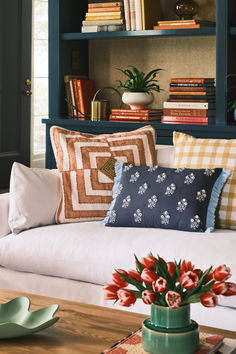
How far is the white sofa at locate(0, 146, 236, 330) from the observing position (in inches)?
108

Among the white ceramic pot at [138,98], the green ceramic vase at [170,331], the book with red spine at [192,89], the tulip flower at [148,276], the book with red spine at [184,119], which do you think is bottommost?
the green ceramic vase at [170,331]

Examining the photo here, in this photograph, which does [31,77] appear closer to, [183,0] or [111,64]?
[111,64]

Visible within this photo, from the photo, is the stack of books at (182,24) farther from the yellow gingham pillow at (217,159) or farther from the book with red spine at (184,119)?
the yellow gingham pillow at (217,159)

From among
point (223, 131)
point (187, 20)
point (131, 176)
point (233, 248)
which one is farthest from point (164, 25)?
point (233, 248)

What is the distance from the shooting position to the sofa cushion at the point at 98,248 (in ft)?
9.04

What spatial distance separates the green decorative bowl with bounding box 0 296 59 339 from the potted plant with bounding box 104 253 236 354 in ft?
1.00

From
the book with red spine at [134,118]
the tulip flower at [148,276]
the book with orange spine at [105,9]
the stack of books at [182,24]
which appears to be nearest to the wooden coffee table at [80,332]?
the tulip flower at [148,276]

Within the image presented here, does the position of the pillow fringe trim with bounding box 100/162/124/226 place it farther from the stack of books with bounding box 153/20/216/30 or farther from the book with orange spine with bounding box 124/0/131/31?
the book with orange spine with bounding box 124/0/131/31

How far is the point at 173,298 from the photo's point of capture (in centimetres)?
162

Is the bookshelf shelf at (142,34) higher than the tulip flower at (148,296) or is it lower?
higher

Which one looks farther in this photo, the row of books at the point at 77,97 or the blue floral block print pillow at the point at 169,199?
the row of books at the point at 77,97

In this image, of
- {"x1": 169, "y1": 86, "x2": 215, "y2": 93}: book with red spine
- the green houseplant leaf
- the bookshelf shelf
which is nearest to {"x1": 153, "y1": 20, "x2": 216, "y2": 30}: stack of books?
the bookshelf shelf

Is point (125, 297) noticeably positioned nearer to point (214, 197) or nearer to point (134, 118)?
point (214, 197)

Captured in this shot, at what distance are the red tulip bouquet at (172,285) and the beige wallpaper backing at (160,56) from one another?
3048 mm
